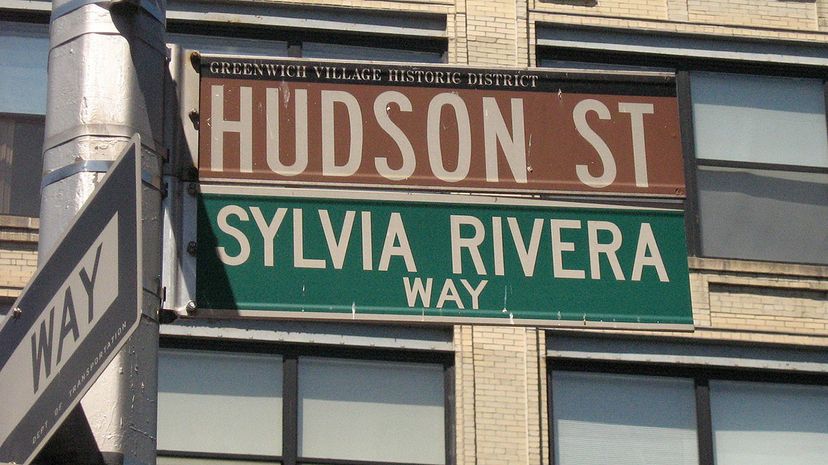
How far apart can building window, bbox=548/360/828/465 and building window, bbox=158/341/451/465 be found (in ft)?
3.86

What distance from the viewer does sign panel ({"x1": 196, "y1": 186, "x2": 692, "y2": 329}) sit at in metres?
A: 3.97

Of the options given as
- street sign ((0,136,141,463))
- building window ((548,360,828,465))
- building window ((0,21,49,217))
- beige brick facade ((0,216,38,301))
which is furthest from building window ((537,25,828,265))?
street sign ((0,136,141,463))

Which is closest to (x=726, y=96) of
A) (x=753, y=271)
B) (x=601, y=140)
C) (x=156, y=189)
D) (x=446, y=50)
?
(x=753, y=271)

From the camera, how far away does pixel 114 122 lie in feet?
11.3

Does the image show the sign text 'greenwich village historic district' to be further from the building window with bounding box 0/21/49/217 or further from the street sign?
the building window with bounding box 0/21/49/217

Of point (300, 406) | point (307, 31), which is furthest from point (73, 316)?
point (307, 31)

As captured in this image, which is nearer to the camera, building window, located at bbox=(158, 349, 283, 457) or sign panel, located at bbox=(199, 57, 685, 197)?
sign panel, located at bbox=(199, 57, 685, 197)

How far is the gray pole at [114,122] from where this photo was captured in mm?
3268

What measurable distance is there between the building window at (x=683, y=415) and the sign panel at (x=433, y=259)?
7805 millimetres

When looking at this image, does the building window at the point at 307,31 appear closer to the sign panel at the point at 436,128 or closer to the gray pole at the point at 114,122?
the sign panel at the point at 436,128

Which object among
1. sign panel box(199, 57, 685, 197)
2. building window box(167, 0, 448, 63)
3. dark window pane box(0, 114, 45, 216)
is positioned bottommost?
sign panel box(199, 57, 685, 197)

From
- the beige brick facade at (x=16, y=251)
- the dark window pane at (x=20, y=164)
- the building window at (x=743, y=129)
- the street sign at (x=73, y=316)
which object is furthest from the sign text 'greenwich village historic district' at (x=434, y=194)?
the building window at (x=743, y=129)

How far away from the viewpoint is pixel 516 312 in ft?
13.4

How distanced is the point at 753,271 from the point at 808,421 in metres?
1.43
